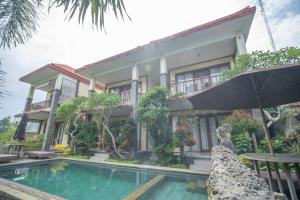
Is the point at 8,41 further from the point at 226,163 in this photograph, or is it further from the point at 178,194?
the point at 178,194

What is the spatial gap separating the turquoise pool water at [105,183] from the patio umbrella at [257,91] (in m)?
2.68

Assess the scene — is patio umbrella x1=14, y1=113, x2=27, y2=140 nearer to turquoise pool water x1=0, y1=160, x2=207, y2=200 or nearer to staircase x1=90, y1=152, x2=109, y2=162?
turquoise pool water x1=0, y1=160, x2=207, y2=200

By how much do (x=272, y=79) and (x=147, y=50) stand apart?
29.7 ft

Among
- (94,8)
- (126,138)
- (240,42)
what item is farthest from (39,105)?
(240,42)

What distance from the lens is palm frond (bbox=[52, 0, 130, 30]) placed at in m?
1.68

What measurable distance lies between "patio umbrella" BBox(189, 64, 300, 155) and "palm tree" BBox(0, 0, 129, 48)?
244 centimetres

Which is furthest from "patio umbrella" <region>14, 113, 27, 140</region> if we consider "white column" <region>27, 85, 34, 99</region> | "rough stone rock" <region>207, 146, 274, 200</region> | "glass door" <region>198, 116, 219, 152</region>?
"rough stone rock" <region>207, 146, 274, 200</region>

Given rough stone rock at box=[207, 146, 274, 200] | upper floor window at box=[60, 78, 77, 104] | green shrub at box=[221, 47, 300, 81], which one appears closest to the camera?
rough stone rock at box=[207, 146, 274, 200]

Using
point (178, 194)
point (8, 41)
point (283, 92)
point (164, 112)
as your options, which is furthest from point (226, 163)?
point (164, 112)

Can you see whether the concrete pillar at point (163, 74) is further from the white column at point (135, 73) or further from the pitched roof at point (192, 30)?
the white column at point (135, 73)

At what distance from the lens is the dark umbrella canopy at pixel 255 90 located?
2.66 meters

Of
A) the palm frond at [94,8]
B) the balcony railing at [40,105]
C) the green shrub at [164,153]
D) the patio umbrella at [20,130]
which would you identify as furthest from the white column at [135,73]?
the balcony railing at [40,105]

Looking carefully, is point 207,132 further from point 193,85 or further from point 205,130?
point 193,85

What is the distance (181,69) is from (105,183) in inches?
388
